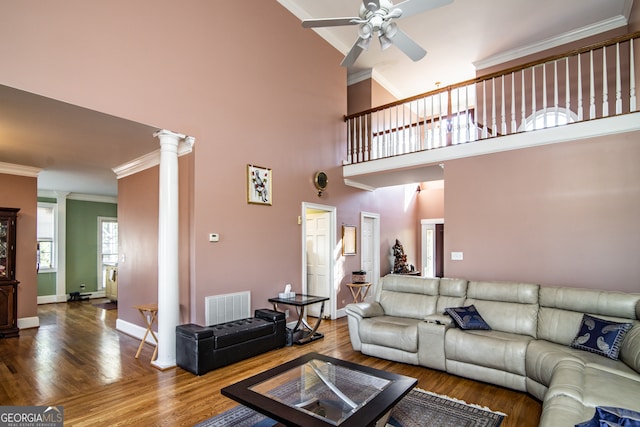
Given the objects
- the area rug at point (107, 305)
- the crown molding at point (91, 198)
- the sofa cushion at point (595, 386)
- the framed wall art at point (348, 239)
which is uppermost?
the crown molding at point (91, 198)

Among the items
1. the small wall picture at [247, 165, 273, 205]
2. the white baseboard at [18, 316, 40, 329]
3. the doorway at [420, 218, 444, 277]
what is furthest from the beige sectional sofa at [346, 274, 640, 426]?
the white baseboard at [18, 316, 40, 329]

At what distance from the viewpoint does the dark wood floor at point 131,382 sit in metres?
2.84

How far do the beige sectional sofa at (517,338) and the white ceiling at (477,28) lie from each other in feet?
15.0

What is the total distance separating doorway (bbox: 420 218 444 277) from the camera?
9.48 metres

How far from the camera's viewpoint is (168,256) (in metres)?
3.95

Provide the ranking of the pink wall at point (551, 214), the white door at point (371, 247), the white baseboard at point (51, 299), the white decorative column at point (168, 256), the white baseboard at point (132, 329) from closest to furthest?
the white decorative column at point (168, 256) → the pink wall at point (551, 214) → the white baseboard at point (132, 329) → the white door at point (371, 247) → the white baseboard at point (51, 299)

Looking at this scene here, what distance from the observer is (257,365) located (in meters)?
3.93

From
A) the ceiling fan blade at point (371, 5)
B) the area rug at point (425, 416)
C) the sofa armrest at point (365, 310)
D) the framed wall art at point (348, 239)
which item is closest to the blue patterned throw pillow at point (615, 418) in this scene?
the area rug at point (425, 416)

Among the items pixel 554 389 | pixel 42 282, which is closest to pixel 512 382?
pixel 554 389

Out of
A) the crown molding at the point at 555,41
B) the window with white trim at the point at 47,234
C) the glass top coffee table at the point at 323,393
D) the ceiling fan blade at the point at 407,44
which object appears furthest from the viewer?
the window with white trim at the point at 47,234

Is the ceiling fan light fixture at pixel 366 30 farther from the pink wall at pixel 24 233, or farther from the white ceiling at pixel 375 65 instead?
the pink wall at pixel 24 233

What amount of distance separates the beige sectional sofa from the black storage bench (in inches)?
41.7

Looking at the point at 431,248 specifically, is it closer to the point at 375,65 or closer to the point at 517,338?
the point at 375,65

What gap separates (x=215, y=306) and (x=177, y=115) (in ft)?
7.78
